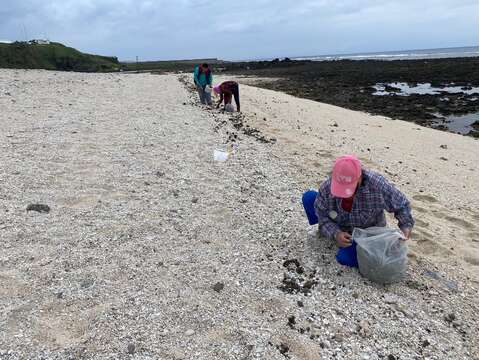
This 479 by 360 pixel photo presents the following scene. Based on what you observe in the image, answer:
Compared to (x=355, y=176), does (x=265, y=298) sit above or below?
below

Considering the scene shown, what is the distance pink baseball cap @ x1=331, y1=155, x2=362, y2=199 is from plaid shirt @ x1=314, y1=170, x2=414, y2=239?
0.24 meters

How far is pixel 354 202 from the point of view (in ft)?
13.1

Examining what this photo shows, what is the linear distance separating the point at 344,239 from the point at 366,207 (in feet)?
1.25

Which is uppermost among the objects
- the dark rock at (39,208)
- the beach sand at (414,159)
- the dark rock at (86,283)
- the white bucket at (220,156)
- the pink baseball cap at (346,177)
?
the pink baseball cap at (346,177)

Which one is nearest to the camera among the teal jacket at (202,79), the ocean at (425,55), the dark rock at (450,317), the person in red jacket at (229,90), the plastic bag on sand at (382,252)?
the dark rock at (450,317)

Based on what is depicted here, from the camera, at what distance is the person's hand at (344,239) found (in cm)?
402

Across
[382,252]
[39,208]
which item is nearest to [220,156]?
[39,208]

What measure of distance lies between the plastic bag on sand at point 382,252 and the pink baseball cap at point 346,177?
49 cm

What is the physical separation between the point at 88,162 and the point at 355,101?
719 inches

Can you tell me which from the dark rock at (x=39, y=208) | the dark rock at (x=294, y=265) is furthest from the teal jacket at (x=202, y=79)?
the dark rock at (x=294, y=265)

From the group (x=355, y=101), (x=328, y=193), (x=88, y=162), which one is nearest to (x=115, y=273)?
(x=328, y=193)

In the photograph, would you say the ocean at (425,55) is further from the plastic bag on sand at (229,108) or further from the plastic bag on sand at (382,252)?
the plastic bag on sand at (382,252)

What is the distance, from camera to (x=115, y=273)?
13.2 ft

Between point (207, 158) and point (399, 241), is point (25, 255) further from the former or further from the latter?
point (207, 158)
